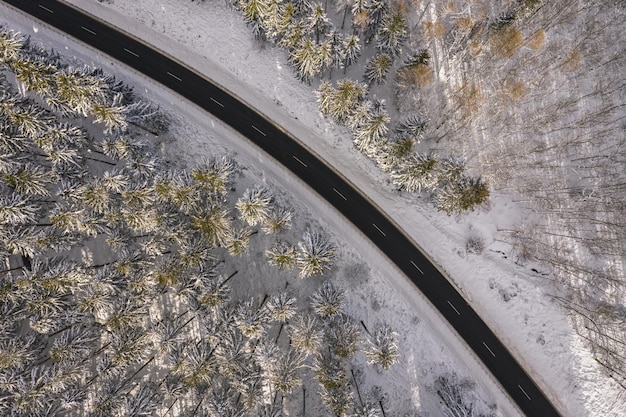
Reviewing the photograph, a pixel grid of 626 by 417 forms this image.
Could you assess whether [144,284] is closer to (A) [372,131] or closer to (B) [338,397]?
(B) [338,397]

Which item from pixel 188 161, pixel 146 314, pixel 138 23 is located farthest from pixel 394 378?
pixel 138 23

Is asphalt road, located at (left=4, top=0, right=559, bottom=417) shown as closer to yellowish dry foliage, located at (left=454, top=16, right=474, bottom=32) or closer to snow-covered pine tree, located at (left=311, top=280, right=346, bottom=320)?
snow-covered pine tree, located at (left=311, top=280, right=346, bottom=320)

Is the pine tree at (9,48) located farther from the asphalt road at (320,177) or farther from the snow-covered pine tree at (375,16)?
the snow-covered pine tree at (375,16)

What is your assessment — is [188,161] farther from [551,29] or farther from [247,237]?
[551,29]

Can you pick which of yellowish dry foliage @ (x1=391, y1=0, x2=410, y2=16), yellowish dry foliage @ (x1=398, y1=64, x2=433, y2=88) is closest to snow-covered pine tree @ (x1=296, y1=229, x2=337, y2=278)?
yellowish dry foliage @ (x1=398, y1=64, x2=433, y2=88)

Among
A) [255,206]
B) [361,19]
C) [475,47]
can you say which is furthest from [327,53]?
[475,47]

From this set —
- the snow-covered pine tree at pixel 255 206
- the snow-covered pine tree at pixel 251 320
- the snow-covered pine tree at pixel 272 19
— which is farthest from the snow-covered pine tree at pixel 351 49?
the snow-covered pine tree at pixel 251 320
